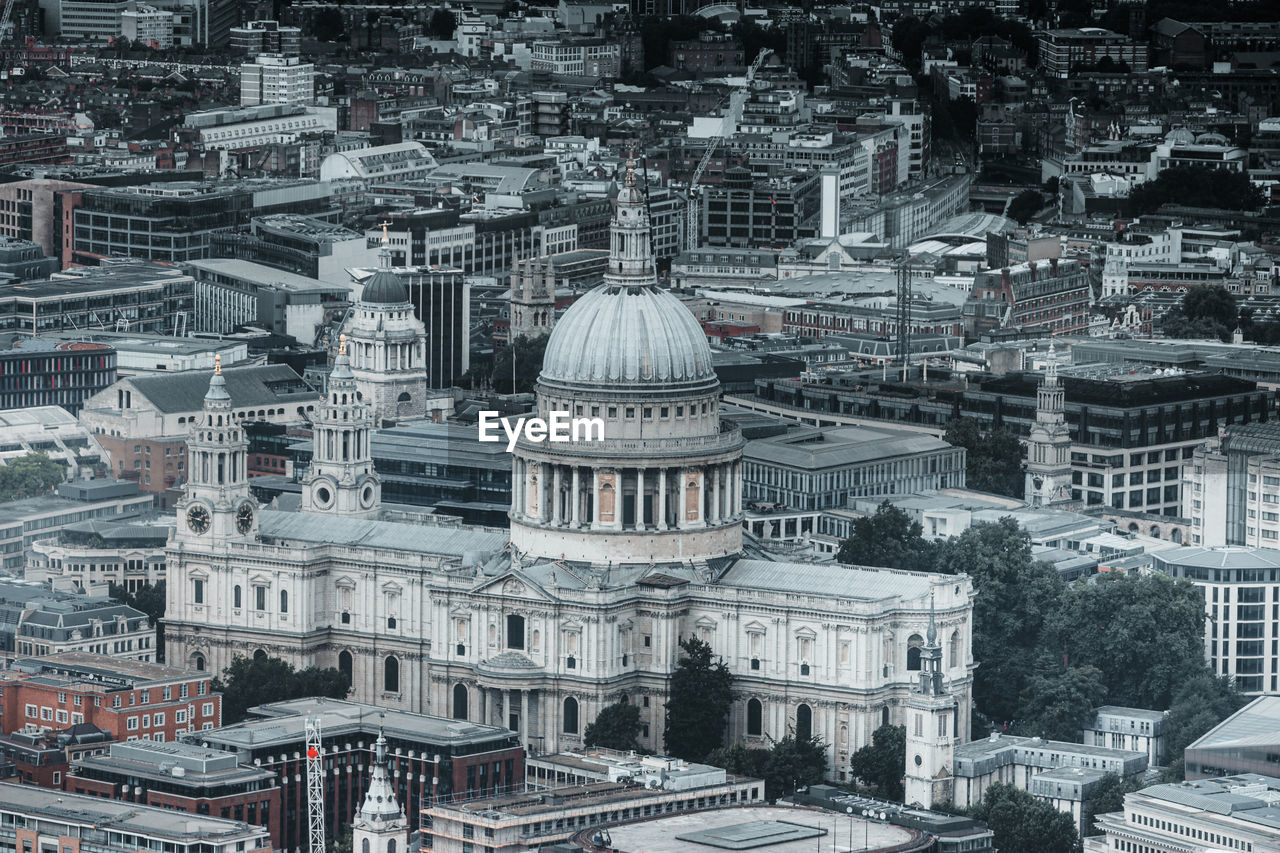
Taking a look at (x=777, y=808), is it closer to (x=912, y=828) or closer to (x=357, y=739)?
(x=912, y=828)

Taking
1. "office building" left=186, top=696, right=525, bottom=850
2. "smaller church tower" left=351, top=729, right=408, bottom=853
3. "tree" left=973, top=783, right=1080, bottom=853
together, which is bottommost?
"tree" left=973, top=783, right=1080, bottom=853

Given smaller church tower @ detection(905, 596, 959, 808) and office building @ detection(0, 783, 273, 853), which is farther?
smaller church tower @ detection(905, 596, 959, 808)

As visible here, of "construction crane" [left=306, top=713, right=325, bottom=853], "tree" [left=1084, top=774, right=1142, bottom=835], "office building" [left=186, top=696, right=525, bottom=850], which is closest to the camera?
"construction crane" [left=306, top=713, right=325, bottom=853]

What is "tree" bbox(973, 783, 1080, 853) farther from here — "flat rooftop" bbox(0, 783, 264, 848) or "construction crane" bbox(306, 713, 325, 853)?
"flat rooftop" bbox(0, 783, 264, 848)

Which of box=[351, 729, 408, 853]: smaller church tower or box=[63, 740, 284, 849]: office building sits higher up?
box=[351, 729, 408, 853]: smaller church tower

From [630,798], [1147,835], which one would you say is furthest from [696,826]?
[1147,835]

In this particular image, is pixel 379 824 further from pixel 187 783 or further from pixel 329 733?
pixel 329 733

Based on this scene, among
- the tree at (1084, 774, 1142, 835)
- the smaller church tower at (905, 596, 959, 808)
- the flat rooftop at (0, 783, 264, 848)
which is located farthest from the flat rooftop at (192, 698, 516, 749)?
the tree at (1084, 774, 1142, 835)

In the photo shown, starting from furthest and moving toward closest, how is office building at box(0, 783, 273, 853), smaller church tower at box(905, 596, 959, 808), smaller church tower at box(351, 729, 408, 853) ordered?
smaller church tower at box(905, 596, 959, 808)
office building at box(0, 783, 273, 853)
smaller church tower at box(351, 729, 408, 853)
